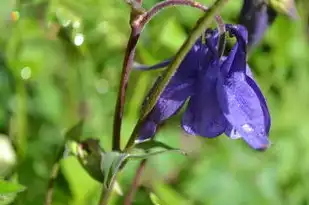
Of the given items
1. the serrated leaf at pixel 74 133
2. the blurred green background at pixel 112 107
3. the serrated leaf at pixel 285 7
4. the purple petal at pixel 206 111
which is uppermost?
the serrated leaf at pixel 285 7

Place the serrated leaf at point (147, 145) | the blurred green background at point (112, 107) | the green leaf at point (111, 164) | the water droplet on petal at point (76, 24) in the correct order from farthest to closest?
1. the blurred green background at point (112, 107)
2. the water droplet on petal at point (76, 24)
3. the serrated leaf at point (147, 145)
4. the green leaf at point (111, 164)

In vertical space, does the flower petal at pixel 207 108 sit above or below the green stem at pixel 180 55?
below

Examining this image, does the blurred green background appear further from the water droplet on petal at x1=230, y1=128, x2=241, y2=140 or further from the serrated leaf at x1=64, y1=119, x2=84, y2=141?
the water droplet on petal at x1=230, y1=128, x2=241, y2=140

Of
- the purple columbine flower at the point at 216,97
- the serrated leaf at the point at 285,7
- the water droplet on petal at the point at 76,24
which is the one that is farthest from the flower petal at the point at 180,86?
the water droplet on petal at the point at 76,24

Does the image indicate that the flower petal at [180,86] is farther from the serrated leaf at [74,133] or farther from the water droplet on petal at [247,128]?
the serrated leaf at [74,133]

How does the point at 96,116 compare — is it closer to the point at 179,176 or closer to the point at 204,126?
the point at 179,176

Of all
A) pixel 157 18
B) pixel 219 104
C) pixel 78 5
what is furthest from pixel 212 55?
pixel 157 18

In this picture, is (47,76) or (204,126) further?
(47,76)
